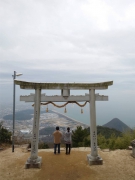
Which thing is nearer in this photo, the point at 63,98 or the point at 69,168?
the point at 69,168

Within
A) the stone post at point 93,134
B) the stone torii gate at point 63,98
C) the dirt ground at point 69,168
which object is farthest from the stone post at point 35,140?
the stone post at point 93,134

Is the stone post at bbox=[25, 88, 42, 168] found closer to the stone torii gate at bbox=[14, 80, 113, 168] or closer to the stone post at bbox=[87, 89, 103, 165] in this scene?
the stone torii gate at bbox=[14, 80, 113, 168]

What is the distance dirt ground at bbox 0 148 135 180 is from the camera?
21.1ft

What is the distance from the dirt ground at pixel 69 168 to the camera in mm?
A: 6438

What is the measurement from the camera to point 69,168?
279 inches

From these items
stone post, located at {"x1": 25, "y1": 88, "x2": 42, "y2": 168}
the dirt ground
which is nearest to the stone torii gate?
stone post, located at {"x1": 25, "y1": 88, "x2": 42, "y2": 168}

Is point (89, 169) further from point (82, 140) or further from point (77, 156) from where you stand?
point (82, 140)

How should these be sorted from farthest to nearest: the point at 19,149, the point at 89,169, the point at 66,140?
the point at 19,149 < the point at 66,140 < the point at 89,169

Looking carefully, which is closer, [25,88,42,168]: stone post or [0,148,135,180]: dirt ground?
[0,148,135,180]: dirt ground

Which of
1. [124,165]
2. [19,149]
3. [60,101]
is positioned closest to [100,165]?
[124,165]

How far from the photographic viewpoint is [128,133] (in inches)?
503

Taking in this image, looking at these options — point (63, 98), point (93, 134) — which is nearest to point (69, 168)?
point (93, 134)

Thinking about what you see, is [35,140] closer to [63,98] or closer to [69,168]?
[69,168]

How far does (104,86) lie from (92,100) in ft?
2.99
